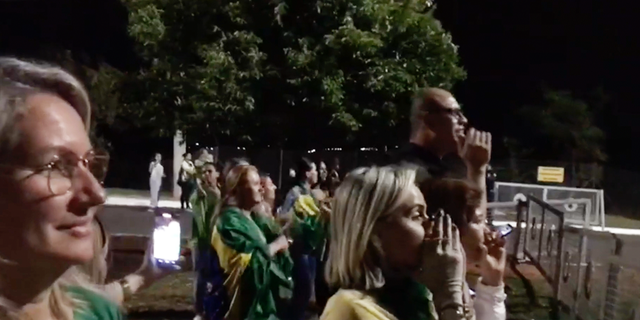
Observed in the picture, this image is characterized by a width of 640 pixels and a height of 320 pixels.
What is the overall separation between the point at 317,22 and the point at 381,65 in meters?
1.91

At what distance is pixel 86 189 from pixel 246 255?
3896 mm

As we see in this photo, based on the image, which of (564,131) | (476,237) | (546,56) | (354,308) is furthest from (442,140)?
(546,56)

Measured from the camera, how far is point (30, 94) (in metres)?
1.68

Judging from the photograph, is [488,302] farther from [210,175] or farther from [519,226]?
[210,175]

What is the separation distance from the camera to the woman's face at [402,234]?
2744 millimetres

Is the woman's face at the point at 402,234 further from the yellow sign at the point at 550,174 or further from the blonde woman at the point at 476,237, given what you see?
the yellow sign at the point at 550,174

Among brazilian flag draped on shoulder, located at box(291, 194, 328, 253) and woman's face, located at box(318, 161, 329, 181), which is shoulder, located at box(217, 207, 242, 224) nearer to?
brazilian flag draped on shoulder, located at box(291, 194, 328, 253)

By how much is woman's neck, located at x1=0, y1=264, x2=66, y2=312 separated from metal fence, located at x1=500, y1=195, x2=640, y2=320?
569 centimetres

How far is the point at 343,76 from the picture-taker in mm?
22875

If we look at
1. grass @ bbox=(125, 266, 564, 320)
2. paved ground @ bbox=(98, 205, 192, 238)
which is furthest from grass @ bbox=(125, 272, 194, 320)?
paved ground @ bbox=(98, 205, 192, 238)

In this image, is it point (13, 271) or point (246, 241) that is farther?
point (246, 241)

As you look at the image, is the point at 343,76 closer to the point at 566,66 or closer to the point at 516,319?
the point at 516,319

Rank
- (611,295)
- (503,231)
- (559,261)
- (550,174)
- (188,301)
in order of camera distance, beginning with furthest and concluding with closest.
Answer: (550,174)
(188,301)
(559,261)
(611,295)
(503,231)

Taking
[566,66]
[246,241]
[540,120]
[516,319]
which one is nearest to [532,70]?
[566,66]
